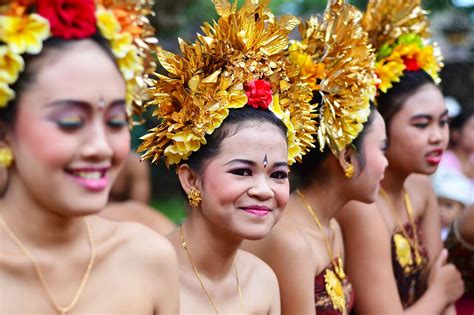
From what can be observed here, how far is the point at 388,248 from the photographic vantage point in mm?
4406

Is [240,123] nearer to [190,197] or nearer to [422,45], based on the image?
[190,197]

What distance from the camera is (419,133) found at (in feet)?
15.0

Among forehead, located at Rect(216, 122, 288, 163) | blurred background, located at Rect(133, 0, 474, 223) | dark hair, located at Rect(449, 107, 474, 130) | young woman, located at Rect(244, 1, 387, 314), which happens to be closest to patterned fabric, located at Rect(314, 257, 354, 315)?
young woman, located at Rect(244, 1, 387, 314)

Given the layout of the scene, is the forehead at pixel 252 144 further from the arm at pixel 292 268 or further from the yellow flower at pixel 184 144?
the arm at pixel 292 268

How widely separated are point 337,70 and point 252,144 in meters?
0.87

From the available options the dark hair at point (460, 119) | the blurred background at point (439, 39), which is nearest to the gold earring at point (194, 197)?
the dark hair at point (460, 119)

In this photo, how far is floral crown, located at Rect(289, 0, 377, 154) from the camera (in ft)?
12.8

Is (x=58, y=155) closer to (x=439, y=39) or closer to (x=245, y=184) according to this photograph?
(x=245, y=184)

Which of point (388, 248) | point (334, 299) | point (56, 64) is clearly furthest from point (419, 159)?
point (56, 64)

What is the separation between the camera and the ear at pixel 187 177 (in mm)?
3328

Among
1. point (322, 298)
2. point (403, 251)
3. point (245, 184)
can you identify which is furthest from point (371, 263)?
point (245, 184)

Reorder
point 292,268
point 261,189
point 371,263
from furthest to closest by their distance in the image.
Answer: point 371,263 → point 292,268 → point 261,189

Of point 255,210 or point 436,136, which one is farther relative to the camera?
point 436,136

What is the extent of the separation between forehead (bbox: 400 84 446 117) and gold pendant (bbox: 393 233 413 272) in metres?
0.70
